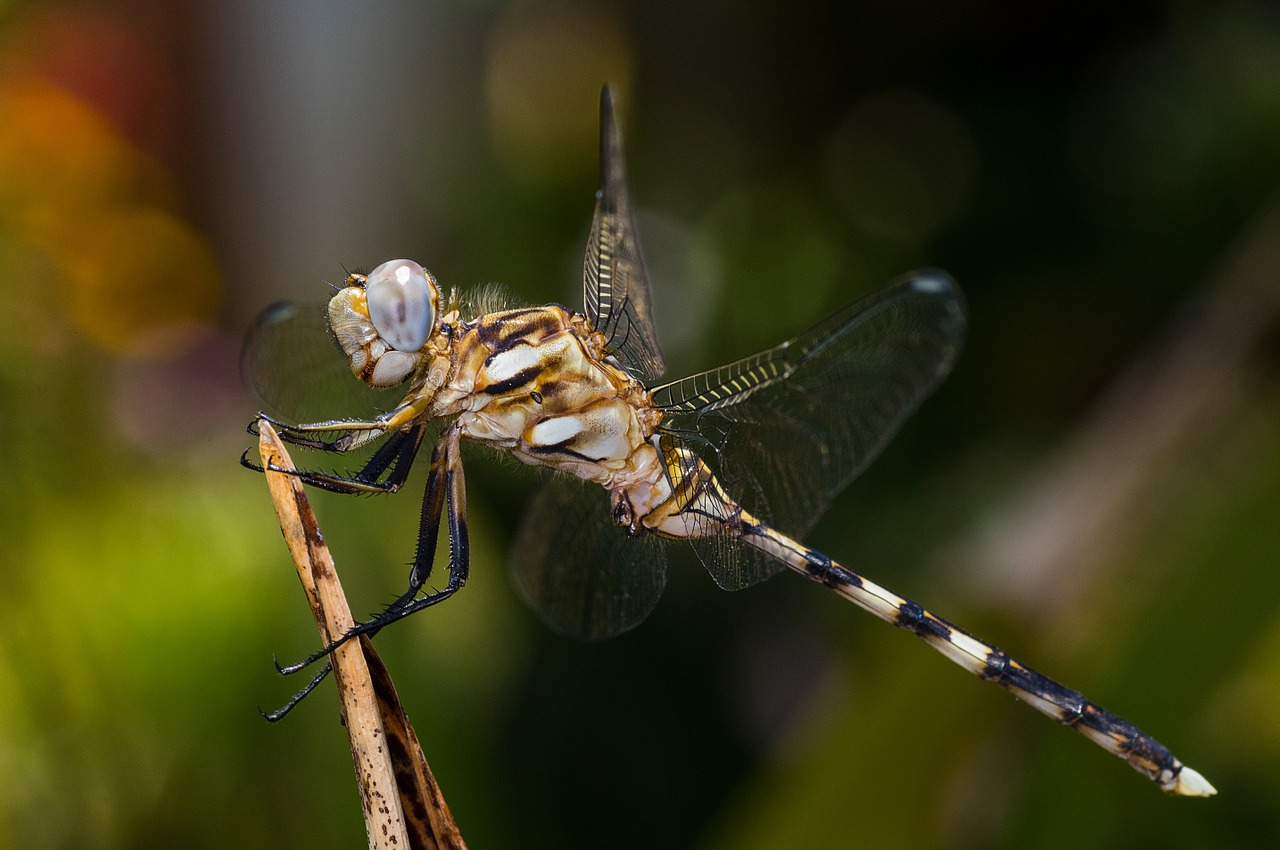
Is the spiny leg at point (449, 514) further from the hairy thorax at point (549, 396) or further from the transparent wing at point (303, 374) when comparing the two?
the transparent wing at point (303, 374)

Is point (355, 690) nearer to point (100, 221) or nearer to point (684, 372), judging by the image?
point (684, 372)

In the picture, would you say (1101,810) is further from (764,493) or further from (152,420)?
(152,420)

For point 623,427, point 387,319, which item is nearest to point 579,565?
point 623,427

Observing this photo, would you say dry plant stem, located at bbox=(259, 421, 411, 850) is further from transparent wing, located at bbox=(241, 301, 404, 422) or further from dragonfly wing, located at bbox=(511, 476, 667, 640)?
dragonfly wing, located at bbox=(511, 476, 667, 640)

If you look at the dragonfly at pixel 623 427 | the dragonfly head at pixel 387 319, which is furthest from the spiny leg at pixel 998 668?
the dragonfly head at pixel 387 319

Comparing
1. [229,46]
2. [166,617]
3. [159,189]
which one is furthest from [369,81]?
[166,617]

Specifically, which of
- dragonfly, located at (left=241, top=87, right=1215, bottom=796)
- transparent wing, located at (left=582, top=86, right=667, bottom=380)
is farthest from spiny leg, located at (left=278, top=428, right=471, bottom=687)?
transparent wing, located at (left=582, top=86, right=667, bottom=380)

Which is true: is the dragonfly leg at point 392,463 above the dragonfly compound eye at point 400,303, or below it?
below
